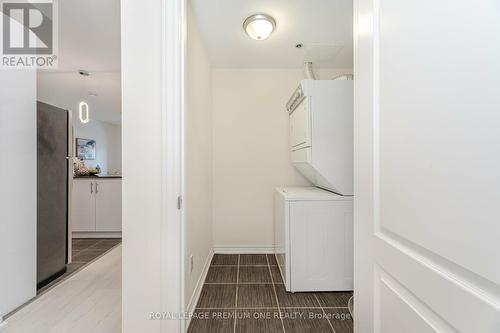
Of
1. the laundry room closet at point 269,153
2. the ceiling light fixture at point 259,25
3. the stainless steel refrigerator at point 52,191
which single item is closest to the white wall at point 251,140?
the laundry room closet at point 269,153

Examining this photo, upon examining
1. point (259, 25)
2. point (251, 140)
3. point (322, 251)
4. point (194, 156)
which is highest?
point (259, 25)

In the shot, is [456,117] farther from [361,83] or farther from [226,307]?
[226,307]

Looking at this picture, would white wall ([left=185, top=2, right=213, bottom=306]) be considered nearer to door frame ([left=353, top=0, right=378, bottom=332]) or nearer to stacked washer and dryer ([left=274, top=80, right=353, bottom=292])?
stacked washer and dryer ([left=274, top=80, right=353, bottom=292])

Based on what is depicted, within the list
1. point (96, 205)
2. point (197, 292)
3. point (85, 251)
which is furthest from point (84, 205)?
point (197, 292)

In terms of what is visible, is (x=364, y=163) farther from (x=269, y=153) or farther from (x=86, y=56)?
Answer: (x=86, y=56)

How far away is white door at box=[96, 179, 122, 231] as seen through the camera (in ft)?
11.8

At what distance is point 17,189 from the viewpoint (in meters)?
1.75

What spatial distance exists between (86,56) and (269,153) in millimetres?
2639

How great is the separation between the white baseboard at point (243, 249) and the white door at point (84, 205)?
2223 mm

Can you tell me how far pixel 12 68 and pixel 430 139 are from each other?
2.66 m

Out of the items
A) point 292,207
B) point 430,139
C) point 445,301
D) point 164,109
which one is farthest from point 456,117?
point 292,207

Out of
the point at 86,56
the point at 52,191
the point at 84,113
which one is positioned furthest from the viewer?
the point at 84,113

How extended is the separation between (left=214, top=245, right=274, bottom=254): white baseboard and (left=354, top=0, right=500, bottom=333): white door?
211 centimetres

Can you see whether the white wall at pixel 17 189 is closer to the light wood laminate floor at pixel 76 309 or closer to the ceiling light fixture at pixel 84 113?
the light wood laminate floor at pixel 76 309
